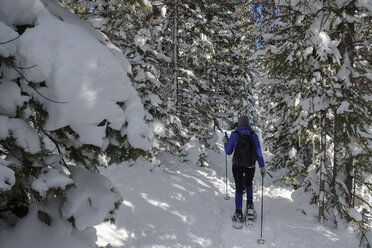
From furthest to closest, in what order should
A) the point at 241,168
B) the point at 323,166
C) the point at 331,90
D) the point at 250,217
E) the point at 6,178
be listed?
the point at 241,168 < the point at 250,217 < the point at 323,166 < the point at 331,90 < the point at 6,178

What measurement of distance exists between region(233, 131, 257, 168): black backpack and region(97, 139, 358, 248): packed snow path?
66.4 inches

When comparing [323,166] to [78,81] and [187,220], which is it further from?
[78,81]

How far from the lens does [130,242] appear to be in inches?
191

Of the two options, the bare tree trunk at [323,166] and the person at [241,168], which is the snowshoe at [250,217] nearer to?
the person at [241,168]

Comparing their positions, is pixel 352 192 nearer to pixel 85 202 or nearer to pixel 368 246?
pixel 368 246

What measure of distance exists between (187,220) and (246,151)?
8.08 ft

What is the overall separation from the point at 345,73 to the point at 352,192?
10.3 ft

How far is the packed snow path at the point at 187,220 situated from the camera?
5.25 meters

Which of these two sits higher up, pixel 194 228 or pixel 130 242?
pixel 130 242

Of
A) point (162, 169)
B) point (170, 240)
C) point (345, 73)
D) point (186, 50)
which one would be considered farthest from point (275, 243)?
point (186, 50)

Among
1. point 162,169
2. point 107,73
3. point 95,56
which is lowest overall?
point 162,169

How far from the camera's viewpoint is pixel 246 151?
6.58 metres

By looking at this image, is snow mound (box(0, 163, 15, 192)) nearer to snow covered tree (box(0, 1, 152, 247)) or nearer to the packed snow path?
snow covered tree (box(0, 1, 152, 247))

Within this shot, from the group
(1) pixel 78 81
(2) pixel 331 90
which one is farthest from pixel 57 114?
(2) pixel 331 90
